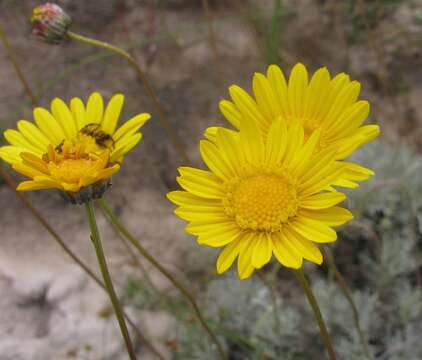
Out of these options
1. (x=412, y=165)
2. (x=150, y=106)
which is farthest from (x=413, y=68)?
(x=150, y=106)

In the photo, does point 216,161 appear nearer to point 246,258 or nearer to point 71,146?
point 246,258

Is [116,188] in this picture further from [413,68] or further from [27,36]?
[413,68]

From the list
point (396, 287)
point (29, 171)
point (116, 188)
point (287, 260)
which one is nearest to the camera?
point (287, 260)

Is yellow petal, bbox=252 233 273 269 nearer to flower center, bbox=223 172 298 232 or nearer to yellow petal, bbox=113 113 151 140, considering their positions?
flower center, bbox=223 172 298 232

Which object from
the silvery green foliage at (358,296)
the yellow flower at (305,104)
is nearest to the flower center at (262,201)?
the yellow flower at (305,104)

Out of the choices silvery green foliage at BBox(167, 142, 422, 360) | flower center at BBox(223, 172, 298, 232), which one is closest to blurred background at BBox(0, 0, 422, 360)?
silvery green foliage at BBox(167, 142, 422, 360)

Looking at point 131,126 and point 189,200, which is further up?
point 131,126

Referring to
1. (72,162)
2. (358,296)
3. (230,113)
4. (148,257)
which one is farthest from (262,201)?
(358,296)
